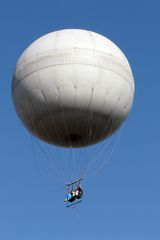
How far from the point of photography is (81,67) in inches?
1598

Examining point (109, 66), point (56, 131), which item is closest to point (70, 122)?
point (56, 131)

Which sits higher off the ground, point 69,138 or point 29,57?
point 29,57

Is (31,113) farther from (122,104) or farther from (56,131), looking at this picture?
(122,104)

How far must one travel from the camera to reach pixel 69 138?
42438 millimetres

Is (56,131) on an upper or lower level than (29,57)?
lower

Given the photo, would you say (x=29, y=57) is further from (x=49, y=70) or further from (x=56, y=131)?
(x=56, y=131)

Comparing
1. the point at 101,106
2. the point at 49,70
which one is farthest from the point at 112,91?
the point at 49,70

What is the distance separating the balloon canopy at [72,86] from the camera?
40531mm

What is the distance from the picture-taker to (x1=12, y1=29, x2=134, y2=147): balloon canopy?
40.5 m

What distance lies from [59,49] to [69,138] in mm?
5208

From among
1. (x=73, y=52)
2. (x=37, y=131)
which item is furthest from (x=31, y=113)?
(x=73, y=52)

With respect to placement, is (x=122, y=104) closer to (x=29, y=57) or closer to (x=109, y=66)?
(x=109, y=66)

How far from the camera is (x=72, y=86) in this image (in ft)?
133

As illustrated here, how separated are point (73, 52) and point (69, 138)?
5052 mm
